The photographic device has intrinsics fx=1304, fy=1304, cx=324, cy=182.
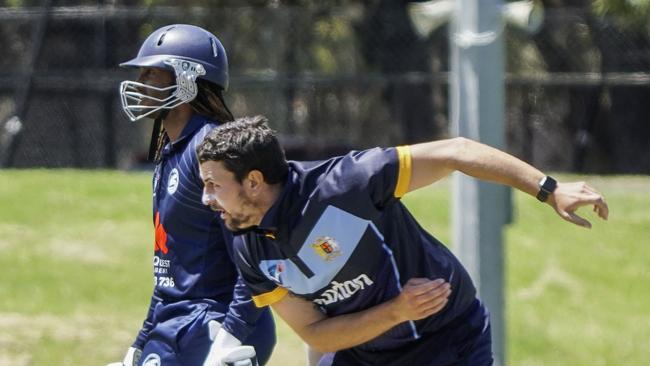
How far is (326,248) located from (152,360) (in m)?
1.08

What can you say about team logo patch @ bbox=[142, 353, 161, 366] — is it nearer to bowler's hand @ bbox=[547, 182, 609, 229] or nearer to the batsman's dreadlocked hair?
the batsman's dreadlocked hair

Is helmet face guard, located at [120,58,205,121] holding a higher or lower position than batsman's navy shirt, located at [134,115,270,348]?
higher

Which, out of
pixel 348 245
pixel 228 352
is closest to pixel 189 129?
pixel 228 352

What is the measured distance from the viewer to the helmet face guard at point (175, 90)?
5227mm

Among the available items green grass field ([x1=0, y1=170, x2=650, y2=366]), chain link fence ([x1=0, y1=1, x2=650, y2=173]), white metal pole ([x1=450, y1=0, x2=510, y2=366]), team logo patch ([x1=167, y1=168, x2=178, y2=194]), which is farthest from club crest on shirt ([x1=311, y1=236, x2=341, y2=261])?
chain link fence ([x1=0, y1=1, x2=650, y2=173])

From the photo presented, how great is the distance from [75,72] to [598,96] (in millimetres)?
7479

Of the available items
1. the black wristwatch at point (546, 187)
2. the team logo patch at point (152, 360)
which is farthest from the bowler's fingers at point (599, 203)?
the team logo patch at point (152, 360)

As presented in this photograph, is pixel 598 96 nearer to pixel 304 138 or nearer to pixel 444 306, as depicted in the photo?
pixel 304 138

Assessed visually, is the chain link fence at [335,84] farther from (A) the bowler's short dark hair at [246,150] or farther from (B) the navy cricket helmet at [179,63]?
(A) the bowler's short dark hair at [246,150]

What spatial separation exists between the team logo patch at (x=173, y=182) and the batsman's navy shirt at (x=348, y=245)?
21.3 inches

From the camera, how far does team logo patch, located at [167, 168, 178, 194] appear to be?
16.8 ft

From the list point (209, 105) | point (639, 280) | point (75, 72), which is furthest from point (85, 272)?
point (75, 72)

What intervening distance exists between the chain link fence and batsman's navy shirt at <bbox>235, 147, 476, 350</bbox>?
13188 mm

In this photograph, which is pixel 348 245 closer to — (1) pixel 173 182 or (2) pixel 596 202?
(2) pixel 596 202
